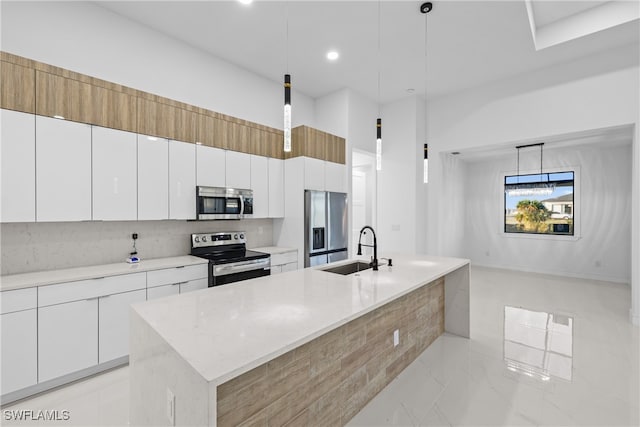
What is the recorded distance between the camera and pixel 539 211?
6621mm

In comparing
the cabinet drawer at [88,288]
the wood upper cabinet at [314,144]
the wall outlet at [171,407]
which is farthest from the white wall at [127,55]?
the wall outlet at [171,407]

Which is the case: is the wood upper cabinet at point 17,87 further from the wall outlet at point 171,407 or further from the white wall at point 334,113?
the white wall at point 334,113

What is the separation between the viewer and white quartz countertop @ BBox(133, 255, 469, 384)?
1132 millimetres

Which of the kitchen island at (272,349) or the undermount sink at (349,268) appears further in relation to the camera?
the undermount sink at (349,268)

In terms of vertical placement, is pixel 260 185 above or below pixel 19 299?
above

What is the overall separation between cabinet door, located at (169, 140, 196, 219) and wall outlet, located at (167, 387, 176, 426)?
229 cm

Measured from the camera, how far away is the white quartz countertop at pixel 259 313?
1132 millimetres

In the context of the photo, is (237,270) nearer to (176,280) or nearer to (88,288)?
(176,280)

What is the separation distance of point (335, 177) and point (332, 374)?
327 centimetres

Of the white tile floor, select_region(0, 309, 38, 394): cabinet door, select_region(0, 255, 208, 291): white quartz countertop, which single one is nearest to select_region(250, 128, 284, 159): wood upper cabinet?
select_region(0, 255, 208, 291): white quartz countertop

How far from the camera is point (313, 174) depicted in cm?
431

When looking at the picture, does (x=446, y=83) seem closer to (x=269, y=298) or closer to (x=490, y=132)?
(x=490, y=132)

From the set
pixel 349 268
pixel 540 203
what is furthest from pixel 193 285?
pixel 540 203

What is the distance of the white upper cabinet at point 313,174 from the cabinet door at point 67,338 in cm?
274
